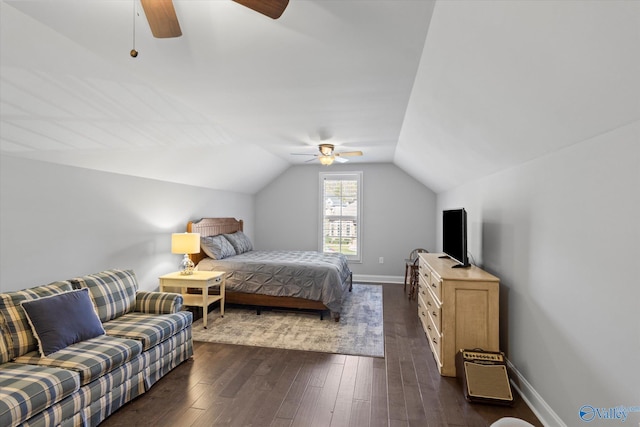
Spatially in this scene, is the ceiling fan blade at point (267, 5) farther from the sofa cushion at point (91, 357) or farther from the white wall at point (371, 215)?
the white wall at point (371, 215)

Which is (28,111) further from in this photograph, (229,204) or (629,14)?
(229,204)

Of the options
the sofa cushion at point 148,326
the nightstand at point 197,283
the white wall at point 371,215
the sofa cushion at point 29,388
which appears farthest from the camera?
the white wall at point 371,215

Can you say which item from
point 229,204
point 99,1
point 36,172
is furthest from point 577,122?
point 229,204

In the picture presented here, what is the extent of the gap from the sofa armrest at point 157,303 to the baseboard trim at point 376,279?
14.1 feet

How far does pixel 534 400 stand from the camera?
2303 millimetres

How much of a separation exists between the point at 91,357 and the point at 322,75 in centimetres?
262

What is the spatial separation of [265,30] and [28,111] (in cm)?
181

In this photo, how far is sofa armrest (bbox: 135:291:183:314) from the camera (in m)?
3.06

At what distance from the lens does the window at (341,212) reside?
22.6 feet

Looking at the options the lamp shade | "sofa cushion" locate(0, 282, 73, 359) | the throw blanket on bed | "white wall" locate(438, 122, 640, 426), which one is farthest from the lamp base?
"white wall" locate(438, 122, 640, 426)

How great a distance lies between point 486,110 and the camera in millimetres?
2225

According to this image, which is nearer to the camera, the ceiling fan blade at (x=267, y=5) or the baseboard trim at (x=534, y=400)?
the ceiling fan blade at (x=267, y=5)

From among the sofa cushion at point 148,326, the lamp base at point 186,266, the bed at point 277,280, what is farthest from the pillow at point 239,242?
the sofa cushion at point 148,326

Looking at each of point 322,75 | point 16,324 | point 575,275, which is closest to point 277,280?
point 16,324
